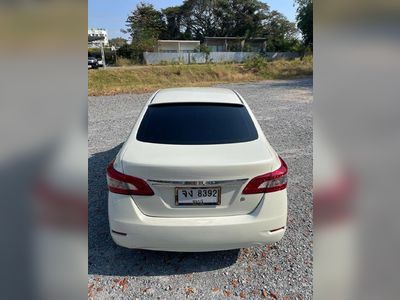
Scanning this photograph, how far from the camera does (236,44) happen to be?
1484 inches

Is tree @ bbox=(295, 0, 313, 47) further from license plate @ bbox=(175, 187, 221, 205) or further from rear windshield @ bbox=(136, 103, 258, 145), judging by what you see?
license plate @ bbox=(175, 187, 221, 205)

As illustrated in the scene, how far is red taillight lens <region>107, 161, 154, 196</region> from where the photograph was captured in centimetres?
199

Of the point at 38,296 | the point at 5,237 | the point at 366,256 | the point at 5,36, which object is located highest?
the point at 5,36

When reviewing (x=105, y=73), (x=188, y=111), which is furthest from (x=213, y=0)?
(x=188, y=111)

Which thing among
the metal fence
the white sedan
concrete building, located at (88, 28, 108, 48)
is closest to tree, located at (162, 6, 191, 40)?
the metal fence

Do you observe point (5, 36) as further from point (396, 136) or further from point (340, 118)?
point (396, 136)

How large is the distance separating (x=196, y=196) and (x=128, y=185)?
49cm

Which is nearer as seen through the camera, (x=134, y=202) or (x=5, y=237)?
(x=5, y=237)

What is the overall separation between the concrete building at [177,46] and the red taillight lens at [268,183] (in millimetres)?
26780

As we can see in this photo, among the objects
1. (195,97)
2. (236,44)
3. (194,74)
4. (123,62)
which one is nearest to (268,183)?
(195,97)

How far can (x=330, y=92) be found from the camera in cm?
109

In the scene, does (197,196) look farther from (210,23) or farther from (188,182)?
(210,23)

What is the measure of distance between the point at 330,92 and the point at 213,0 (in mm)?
38014

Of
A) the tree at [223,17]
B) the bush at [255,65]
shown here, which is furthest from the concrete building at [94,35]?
the tree at [223,17]
